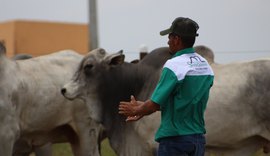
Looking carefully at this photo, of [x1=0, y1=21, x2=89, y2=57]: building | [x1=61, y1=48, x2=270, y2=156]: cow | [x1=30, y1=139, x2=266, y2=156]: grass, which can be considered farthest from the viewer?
[x1=0, y1=21, x2=89, y2=57]: building

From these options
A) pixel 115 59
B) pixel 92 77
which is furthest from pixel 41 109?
pixel 115 59

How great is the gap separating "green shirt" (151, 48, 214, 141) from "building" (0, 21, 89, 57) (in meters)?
15.0

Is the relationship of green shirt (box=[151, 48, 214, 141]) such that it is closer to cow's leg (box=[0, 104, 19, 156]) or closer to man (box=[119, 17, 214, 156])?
man (box=[119, 17, 214, 156])

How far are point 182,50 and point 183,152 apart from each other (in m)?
0.65

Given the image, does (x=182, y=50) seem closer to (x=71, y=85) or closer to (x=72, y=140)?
(x=71, y=85)

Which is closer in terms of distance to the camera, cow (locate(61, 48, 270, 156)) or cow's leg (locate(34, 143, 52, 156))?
cow (locate(61, 48, 270, 156))

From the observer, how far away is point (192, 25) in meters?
4.52

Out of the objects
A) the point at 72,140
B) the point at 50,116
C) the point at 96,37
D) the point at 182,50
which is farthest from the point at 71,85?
the point at 96,37

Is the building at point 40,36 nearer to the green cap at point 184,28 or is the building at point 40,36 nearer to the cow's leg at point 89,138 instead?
the cow's leg at point 89,138

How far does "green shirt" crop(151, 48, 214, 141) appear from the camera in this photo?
4355mm

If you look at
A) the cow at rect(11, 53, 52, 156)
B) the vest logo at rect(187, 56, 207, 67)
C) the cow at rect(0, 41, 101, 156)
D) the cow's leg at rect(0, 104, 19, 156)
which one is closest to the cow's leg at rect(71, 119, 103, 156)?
the cow at rect(0, 41, 101, 156)

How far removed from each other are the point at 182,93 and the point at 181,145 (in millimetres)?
334

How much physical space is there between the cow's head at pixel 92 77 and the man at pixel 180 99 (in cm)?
199

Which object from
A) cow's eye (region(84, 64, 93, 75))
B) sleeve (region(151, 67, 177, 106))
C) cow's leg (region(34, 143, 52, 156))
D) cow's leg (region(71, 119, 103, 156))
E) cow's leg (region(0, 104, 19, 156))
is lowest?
cow's leg (region(34, 143, 52, 156))
